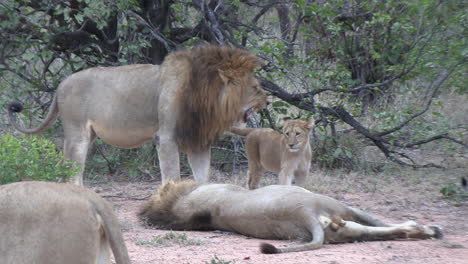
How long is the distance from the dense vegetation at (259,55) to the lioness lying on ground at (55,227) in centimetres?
474

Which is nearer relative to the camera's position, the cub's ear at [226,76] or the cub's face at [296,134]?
the cub's ear at [226,76]

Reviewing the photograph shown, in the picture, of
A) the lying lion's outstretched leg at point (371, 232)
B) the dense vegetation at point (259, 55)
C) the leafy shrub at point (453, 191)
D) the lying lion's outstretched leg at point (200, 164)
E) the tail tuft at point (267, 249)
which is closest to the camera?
the tail tuft at point (267, 249)

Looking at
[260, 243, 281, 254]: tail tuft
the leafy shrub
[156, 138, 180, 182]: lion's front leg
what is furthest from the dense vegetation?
[260, 243, 281, 254]: tail tuft

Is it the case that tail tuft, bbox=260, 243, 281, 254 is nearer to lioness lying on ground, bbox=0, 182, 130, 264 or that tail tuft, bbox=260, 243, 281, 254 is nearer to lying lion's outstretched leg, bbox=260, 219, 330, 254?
lying lion's outstretched leg, bbox=260, 219, 330, 254

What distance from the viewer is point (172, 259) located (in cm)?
421

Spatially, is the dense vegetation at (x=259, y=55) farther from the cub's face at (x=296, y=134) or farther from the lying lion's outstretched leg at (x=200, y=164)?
the lying lion's outstretched leg at (x=200, y=164)

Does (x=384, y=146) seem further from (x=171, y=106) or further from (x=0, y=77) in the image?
(x=0, y=77)

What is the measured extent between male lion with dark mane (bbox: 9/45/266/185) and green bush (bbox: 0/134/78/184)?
187 cm

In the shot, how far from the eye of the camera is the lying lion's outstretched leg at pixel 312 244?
4152 millimetres

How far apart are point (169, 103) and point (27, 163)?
7.78 ft

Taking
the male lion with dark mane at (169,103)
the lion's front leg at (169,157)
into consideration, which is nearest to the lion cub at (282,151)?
the male lion with dark mane at (169,103)

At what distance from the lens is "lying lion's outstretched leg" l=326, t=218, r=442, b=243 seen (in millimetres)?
4637

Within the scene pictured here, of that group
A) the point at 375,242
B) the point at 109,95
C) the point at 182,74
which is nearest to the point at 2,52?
the point at 109,95

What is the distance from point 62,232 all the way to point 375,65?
8619 millimetres
